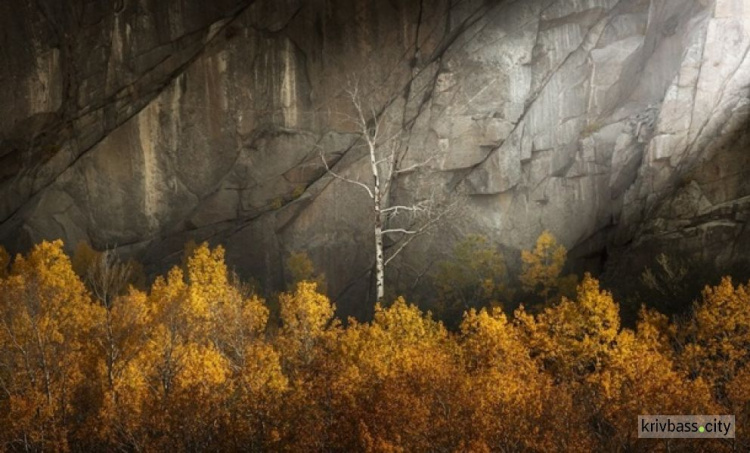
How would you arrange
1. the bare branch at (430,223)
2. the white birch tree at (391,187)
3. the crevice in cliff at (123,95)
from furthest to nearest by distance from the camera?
the crevice in cliff at (123,95), the white birch tree at (391,187), the bare branch at (430,223)

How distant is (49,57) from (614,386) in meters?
45.1

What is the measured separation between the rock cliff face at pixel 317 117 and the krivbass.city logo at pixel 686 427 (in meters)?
23.3

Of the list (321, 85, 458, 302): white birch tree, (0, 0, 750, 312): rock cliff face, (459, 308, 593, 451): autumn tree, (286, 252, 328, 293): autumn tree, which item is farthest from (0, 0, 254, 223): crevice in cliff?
(459, 308, 593, 451): autumn tree

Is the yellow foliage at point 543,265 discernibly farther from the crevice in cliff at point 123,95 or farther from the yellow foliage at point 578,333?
the crevice in cliff at point 123,95

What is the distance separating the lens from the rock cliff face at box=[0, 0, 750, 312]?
53.0 metres

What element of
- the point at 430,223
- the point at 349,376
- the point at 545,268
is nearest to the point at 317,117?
the point at 430,223

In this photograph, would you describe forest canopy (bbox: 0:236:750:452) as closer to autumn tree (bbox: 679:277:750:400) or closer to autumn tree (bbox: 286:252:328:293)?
autumn tree (bbox: 679:277:750:400)

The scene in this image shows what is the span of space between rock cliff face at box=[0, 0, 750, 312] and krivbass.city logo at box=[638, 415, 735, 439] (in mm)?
23334

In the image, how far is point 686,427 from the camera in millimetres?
26734

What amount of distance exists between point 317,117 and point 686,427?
36300mm

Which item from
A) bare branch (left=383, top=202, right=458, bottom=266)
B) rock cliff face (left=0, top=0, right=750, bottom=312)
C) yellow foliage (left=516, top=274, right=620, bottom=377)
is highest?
rock cliff face (left=0, top=0, right=750, bottom=312)

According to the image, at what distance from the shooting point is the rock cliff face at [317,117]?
5300 cm

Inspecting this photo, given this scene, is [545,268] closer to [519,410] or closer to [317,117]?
[317,117]

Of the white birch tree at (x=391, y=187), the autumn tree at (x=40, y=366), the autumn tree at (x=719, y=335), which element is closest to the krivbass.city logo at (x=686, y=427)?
the autumn tree at (x=719, y=335)
